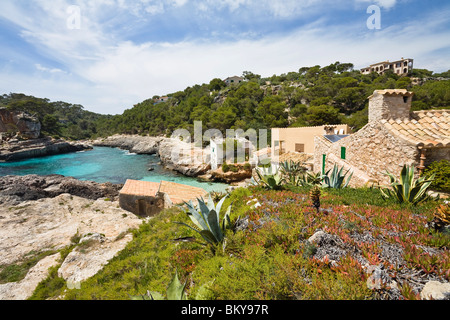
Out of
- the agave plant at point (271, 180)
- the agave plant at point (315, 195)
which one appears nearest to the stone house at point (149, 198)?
the agave plant at point (271, 180)

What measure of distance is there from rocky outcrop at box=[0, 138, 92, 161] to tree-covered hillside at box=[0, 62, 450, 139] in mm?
12820

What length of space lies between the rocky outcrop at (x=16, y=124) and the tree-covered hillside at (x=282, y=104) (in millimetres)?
6222

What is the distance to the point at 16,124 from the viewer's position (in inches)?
1877

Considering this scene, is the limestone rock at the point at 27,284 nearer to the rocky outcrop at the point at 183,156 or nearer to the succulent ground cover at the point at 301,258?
the succulent ground cover at the point at 301,258

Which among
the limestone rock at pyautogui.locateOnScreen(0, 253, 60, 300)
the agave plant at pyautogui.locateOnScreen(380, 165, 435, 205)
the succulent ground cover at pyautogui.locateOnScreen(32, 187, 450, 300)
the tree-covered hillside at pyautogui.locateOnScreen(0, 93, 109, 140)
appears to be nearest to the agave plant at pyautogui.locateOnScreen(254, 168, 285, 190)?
the succulent ground cover at pyautogui.locateOnScreen(32, 187, 450, 300)

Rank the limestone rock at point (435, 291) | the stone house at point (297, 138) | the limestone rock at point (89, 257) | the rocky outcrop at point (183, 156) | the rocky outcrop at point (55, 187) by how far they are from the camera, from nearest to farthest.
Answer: the limestone rock at point (435, 291)
the limestone rock at point (89, 257)
the rocky outcrop at point (55, 187)
the stone house at point (297, 138)
the rocky outcrop at point (183, 156)

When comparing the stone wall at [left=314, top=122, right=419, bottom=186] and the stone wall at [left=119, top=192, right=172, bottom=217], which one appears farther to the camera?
the stone wall at [left=119, top=192, right=172, bottom=217]

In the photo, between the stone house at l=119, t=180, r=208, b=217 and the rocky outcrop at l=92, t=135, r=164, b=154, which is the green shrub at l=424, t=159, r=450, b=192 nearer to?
the stone house at l=119, t=180, r=208, b=217

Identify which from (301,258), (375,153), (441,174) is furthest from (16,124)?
(441,174)

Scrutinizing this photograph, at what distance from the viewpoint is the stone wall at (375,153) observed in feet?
22.4

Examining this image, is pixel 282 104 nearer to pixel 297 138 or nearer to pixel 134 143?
pixel 297 138

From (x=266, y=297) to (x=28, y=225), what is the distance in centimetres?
1101

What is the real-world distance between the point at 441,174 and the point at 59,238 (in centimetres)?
1273

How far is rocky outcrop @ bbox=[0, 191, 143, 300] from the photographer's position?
4.55m
